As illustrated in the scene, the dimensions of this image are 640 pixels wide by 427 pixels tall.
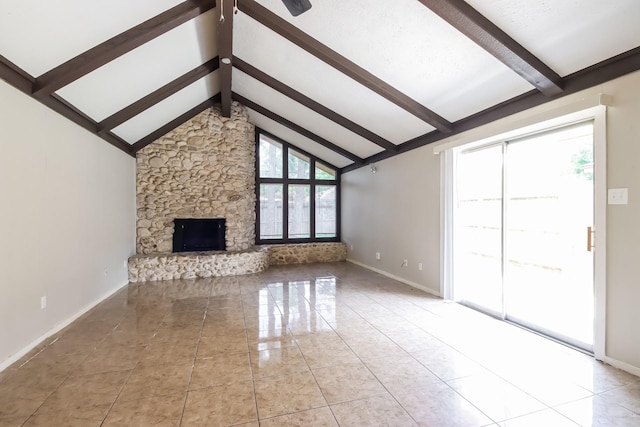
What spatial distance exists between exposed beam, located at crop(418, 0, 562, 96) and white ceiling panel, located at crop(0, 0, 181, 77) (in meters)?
2.68

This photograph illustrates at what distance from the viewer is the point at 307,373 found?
2.35m

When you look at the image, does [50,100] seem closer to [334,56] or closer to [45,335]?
[45,335]

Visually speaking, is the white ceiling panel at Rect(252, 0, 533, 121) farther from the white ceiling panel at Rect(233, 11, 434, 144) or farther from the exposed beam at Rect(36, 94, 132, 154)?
the exposed beam at Rect(36, 94, 132, 154)

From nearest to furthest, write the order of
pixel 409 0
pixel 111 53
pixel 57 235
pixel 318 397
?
pixel 318 397 < pixel 409 0 < pixel 111 53 < pixel 57 235

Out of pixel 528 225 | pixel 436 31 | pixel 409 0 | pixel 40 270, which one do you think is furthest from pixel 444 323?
pixel 40 270

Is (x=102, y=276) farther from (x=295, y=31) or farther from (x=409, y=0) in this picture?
(x=409, y=0)

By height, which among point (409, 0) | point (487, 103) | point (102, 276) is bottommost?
point (102, 276)

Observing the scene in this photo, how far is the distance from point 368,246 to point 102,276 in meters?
4.87

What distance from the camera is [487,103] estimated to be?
138 inches

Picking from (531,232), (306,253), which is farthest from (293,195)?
(531,232)

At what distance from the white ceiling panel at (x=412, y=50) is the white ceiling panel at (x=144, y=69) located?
1130 millimetres

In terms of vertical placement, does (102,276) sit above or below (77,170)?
below

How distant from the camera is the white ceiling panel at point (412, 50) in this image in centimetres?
A: 279

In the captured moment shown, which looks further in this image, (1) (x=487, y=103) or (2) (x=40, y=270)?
(1) (x=487, y=103)
